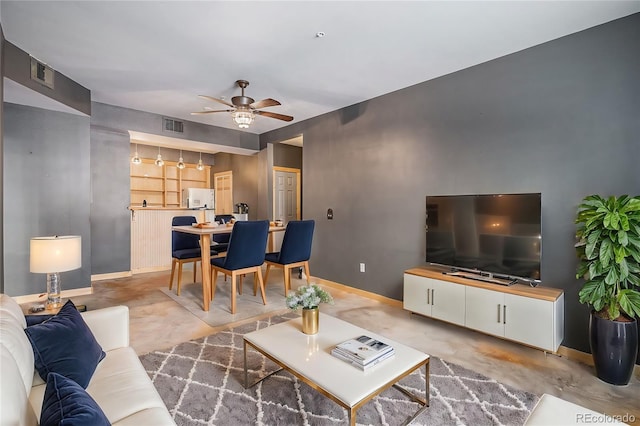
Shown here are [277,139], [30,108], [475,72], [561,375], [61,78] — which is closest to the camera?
[561,375]

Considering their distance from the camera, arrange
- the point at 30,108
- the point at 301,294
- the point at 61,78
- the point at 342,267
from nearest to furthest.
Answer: the point at 301,294, the point at 61,78, the point at 30,108, the point at 342,267

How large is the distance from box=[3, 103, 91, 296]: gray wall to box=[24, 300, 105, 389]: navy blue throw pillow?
3269mm

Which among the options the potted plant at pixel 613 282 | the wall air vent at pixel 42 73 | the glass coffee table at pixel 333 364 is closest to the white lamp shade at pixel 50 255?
the glass coffee table at pixel 333 364

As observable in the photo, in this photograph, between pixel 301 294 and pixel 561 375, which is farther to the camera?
pixel 561 375

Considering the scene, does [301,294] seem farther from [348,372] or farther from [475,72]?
[475,72]

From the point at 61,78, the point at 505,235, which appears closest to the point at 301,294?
the point at 505,235

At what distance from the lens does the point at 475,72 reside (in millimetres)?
3188

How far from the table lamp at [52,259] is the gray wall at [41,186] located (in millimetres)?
2142

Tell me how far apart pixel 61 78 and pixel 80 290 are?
2679mm

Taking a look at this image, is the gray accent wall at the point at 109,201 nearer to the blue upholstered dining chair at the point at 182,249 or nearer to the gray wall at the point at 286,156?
the blue upholstered dining chair at the point at 182,249

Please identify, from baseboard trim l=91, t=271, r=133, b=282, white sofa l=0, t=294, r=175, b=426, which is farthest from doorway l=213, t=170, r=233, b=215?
white sofa l=0, t=294, r=175, b=426

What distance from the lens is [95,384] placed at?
57.9 inches

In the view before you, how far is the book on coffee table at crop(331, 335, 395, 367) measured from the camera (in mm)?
1680

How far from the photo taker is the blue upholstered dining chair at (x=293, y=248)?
4023 millimetres
